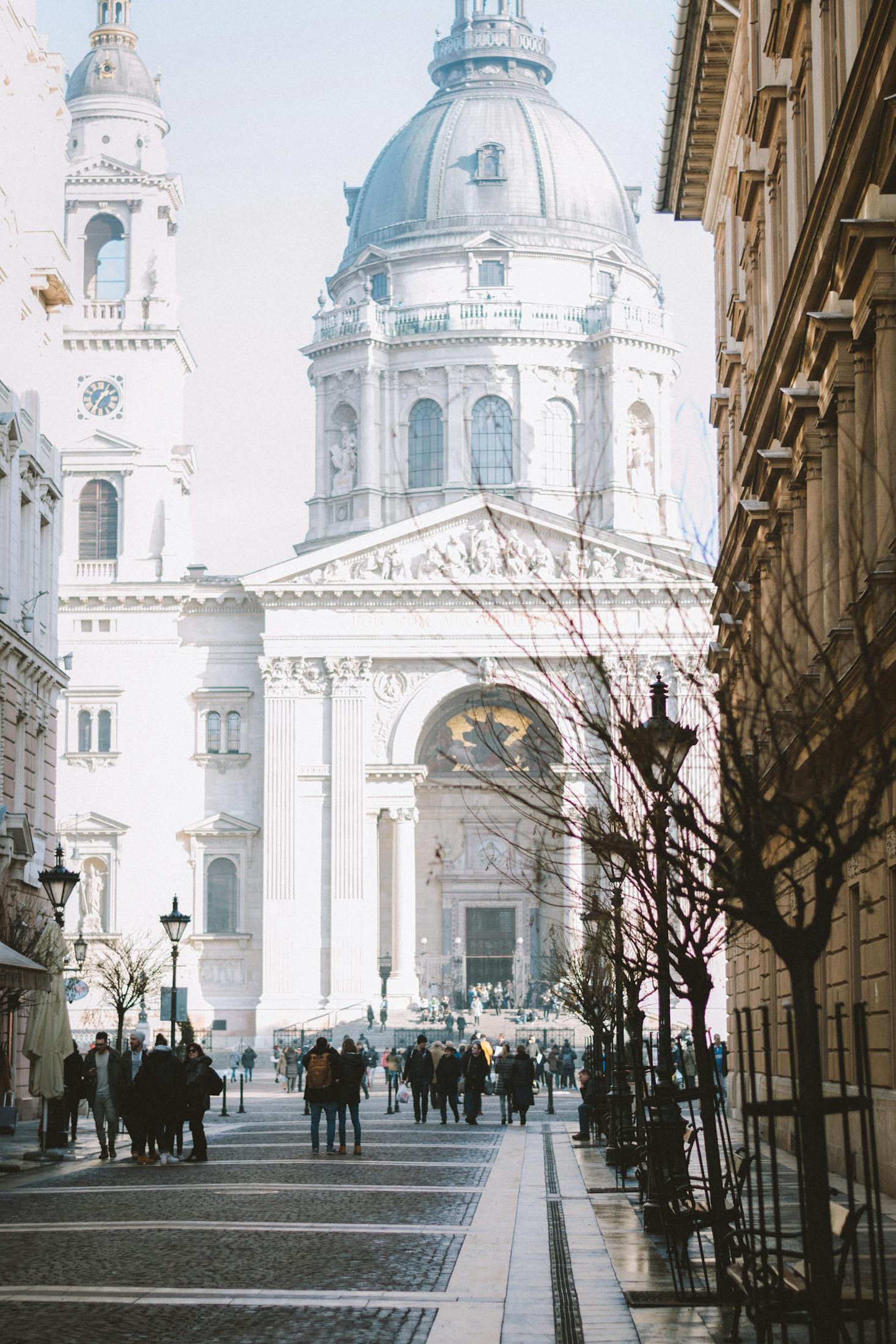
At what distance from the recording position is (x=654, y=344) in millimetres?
92188

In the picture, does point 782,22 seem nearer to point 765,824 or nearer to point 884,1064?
point 884,1064

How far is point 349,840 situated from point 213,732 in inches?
276

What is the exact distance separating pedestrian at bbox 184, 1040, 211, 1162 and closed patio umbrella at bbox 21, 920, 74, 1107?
1.76 metres

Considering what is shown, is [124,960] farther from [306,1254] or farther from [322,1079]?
[306,1254]

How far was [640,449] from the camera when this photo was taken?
299ft

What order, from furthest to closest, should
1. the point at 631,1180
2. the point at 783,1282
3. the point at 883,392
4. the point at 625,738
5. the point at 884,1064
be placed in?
the point at 631,1180 → the point at 884,1064 → the point at 883,392 → the point at 625,738 → the point at 783,1282

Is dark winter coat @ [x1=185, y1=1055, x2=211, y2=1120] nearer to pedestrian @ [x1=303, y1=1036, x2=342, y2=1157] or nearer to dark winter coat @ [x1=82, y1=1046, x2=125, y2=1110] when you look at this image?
dark winter coat @ [x1=82, y1=1046, x2=125, y2=1110]

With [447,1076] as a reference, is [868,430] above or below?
above

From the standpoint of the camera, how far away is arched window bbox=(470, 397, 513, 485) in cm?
8938

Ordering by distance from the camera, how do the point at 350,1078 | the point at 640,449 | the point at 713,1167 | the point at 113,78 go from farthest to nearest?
the point at 640,449, the point at 113,78, the point at 350,1078, the point at 713,1167

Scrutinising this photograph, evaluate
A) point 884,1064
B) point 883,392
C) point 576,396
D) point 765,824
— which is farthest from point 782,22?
point 576,396

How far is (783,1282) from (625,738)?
3.65 meters

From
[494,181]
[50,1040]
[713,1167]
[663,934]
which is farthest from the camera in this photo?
[494,181]

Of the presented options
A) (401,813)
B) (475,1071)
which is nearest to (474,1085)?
(475,1071)
